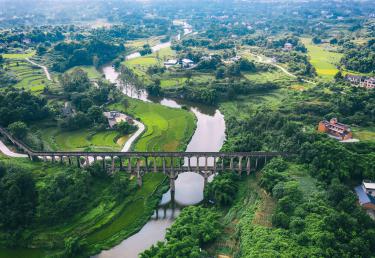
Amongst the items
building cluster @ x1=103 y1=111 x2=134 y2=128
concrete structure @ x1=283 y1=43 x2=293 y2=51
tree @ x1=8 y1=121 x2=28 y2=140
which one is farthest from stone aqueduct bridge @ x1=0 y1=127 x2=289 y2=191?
concrete structure @ x1=283 y1=43 x2=293 y2=51

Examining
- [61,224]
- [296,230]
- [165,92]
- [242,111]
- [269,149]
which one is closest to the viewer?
[296,230]

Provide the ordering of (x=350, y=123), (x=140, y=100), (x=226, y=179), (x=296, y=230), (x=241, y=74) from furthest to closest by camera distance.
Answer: (x=241, y=74)
(x=140, y=100)
(x=350, y=123)
(x=226, y=179)
(x=296, y=230)

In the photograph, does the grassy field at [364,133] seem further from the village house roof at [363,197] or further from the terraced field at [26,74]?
the terraced field at [26,74]

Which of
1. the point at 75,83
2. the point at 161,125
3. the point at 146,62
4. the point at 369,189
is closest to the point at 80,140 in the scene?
the point at 161,125

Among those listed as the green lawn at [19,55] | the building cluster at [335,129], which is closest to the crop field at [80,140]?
the building cluster at [335,129]

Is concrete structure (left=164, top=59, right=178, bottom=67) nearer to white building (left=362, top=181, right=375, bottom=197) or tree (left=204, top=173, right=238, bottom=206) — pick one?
tree (left=204, top=173, right=238, bottom=206)

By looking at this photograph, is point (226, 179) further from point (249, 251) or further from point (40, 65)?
point (40, 65)

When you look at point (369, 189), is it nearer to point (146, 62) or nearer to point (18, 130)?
point (18, 130)

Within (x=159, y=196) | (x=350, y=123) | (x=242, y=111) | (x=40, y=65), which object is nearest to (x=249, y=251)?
(x=159, y=196)
